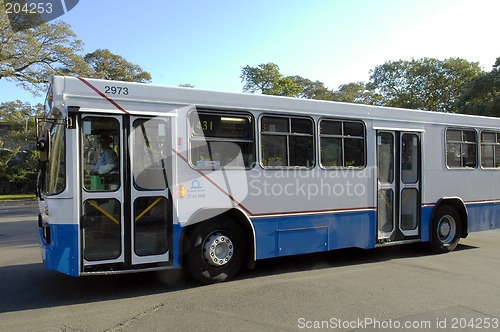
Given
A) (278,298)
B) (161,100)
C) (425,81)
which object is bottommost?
(278,298)

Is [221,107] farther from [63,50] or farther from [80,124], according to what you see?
[63,50]

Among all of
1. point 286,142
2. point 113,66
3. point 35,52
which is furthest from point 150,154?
point 113,66

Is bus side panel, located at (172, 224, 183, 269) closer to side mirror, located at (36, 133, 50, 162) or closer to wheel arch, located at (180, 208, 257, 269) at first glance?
wheel arch, located at (180, 208, 257, 269)

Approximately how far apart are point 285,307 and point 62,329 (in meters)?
2.68

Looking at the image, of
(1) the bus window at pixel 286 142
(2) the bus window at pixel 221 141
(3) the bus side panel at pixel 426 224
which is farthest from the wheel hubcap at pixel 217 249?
(3) the bus side panel at pixel 426 224

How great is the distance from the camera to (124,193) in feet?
18.3

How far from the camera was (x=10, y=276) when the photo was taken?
22.0 ft

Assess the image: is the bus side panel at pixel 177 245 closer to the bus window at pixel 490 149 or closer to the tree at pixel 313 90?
the bus window at pixel 490 149

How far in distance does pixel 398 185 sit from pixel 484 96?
77.0ft

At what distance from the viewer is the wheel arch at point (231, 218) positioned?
6.00 meters

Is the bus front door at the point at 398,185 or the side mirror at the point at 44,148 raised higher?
the side mirror at the point at 44,148

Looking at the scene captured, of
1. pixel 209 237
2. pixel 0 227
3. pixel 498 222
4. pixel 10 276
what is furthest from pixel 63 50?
pixel 498 222

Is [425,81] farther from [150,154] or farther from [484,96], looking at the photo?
[150,154]

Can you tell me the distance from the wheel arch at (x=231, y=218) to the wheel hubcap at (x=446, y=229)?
471 centimetres
